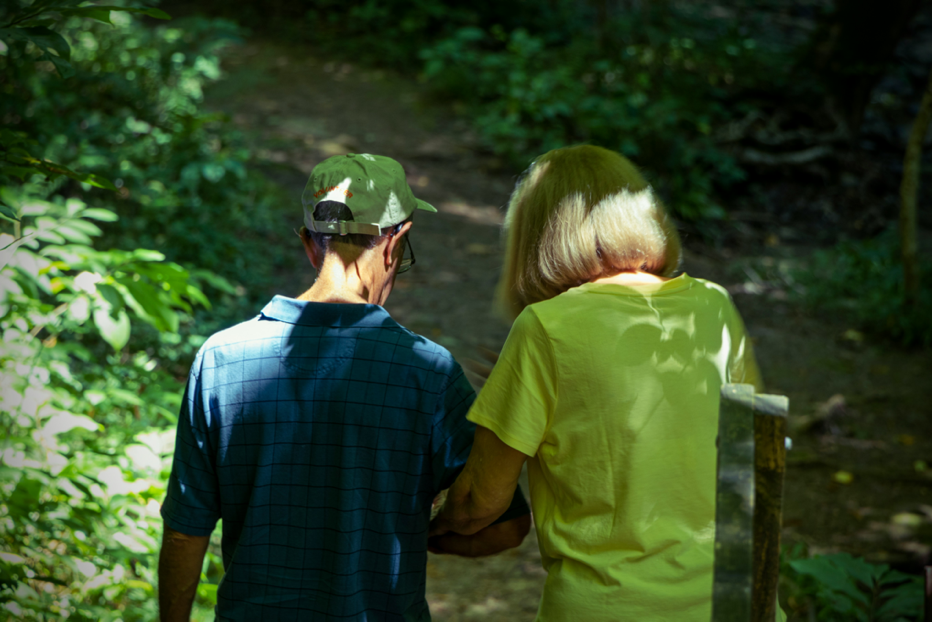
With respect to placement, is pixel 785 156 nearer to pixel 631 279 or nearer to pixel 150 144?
pixel 150 144

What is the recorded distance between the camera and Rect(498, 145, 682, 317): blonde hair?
168 centimetres

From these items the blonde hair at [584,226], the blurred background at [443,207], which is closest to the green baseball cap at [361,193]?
the blonde hair at [584,226]

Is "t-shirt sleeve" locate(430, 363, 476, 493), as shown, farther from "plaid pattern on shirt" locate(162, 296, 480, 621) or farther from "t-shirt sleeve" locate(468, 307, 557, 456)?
"t-shirt sleeve" locate(468, 307, 557, 456)

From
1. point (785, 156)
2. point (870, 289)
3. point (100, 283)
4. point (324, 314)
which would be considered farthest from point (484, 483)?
point (785, 156)

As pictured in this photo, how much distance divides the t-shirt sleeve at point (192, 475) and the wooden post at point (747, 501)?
1.11 metres

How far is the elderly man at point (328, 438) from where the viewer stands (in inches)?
63.8

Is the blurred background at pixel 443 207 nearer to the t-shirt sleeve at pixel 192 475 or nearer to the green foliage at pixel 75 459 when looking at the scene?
the green foliage at pixel 75 459

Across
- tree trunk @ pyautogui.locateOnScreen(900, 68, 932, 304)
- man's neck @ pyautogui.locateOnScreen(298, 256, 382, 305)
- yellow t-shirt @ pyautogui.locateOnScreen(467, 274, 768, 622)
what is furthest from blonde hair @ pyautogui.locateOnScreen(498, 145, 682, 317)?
tree trunk @ pyautogui.locateOnScreen(900, 68, 932, 304)

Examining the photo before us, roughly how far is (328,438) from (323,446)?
0.02 m

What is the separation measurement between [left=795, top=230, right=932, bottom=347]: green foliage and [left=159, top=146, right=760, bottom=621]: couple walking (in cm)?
651

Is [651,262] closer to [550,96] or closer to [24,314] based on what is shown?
[24,314]

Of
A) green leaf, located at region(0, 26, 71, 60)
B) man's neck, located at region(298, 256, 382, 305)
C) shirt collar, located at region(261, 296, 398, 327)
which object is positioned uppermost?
green leaf, located at region(0, 26, 71, 60)

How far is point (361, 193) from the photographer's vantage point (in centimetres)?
167

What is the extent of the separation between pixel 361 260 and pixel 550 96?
29.5 feet
